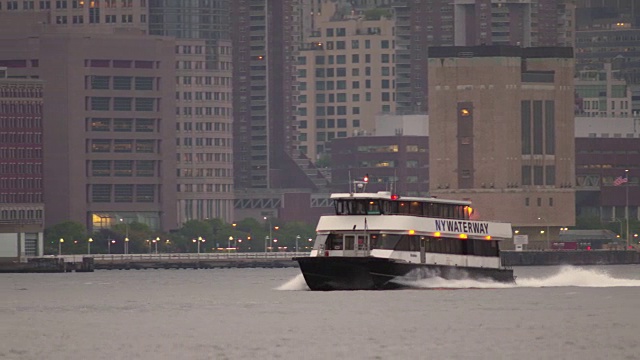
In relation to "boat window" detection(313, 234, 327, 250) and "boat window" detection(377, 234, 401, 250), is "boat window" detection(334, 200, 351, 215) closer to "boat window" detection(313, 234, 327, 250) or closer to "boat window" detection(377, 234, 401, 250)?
"boat window" detection(313, 234, 327, 250)

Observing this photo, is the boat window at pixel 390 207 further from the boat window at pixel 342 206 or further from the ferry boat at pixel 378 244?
the boat window at pixel 342 206

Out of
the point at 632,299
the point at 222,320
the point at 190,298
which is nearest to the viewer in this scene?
the point at 222,320

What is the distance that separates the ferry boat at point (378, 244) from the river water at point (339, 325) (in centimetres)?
140

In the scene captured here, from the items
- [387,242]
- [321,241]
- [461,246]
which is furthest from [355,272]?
[461,246]

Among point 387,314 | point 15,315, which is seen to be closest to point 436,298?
point 387,314

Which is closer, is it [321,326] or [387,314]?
[321,326]

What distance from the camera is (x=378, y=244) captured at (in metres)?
169

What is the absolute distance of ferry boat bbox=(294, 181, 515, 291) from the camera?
552ft

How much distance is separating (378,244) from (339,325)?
89.7 ft

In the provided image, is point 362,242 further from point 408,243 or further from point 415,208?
point 415,208

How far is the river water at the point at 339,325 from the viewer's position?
12519 centimetres

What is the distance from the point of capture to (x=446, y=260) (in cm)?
17475

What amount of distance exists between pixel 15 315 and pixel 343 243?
78.0 ft

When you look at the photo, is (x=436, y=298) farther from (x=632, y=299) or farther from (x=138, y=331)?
(x=138, y=331)
